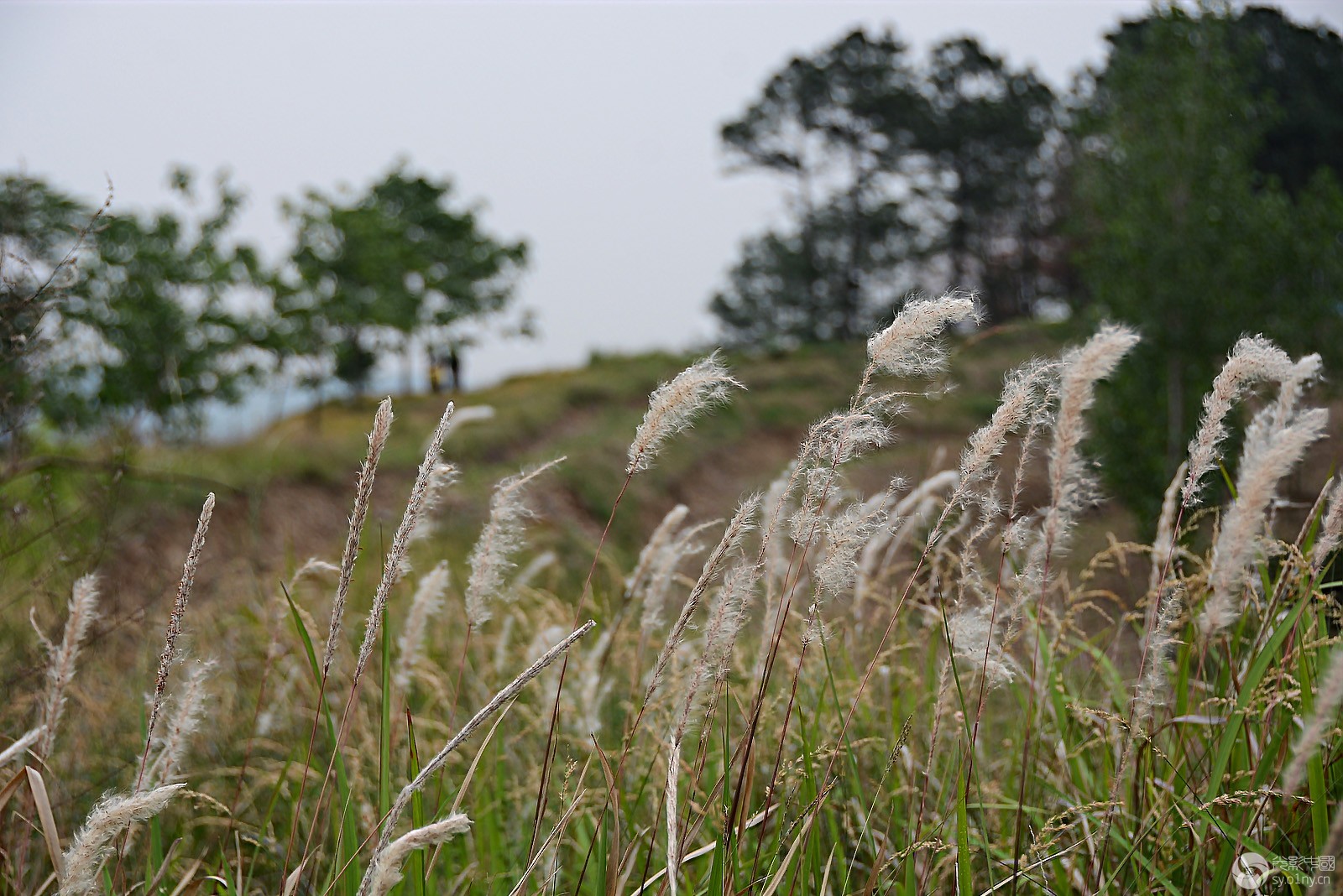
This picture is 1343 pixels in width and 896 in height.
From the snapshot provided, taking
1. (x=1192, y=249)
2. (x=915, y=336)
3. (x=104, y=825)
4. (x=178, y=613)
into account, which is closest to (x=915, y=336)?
(x=915, y=336)

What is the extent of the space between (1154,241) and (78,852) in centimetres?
1110

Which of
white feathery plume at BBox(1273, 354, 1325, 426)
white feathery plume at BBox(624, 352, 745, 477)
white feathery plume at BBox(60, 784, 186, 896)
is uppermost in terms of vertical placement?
white feathery plume at BBox(624, 352, 745, 477)

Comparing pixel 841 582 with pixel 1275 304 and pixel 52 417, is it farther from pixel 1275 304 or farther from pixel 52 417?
pixel 52 417

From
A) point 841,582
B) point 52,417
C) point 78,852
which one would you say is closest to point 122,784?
point 78,852

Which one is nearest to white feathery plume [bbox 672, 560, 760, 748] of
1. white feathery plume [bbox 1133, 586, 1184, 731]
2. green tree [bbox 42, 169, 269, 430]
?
white feathery plume [bbox 1133, 586, 1184, 731]

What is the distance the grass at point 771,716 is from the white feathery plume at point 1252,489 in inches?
1.8

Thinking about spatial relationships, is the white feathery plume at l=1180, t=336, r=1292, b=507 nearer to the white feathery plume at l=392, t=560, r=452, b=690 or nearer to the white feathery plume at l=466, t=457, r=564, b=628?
the white feathery plume at l=466, t=457, r=564, b=628

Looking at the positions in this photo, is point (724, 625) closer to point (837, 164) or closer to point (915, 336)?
point (915, 336)

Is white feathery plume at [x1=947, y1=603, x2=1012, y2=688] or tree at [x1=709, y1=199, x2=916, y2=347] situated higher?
tree at [x1=709, y1=199, x2=916, y2=347]

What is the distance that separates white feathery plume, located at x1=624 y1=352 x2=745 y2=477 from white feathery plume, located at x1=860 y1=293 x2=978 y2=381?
0.21 meters

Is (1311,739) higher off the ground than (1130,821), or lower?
higher

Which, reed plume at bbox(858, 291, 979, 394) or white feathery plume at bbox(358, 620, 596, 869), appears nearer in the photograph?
white feathery plume at bbox(358, 620, 596, 869)

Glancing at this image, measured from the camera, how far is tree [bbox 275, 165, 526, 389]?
784 inches

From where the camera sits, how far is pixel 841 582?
1.29 m
